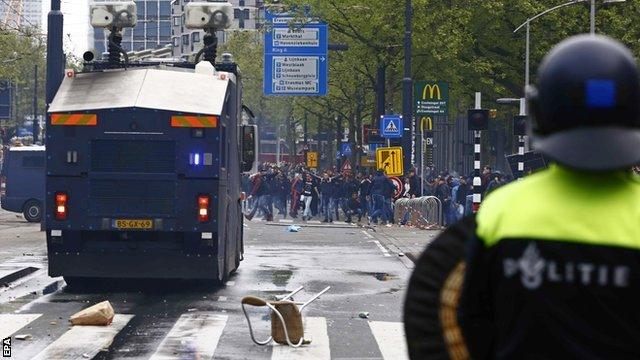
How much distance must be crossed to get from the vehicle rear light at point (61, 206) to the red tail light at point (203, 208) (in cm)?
156

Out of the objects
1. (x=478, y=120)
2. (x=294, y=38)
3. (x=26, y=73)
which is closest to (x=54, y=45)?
(x=478, y=120)

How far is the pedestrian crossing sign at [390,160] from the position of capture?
41094 mm

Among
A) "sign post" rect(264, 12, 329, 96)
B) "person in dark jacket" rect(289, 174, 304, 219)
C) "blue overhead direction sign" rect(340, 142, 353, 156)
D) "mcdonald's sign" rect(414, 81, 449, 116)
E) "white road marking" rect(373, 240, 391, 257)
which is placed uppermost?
"sign post" rect(264, 12, 329, 96)

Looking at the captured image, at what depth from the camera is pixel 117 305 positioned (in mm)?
15703

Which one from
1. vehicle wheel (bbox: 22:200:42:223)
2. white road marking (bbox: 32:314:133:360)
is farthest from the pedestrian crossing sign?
white road marking (bbox: 32:314:133:360)

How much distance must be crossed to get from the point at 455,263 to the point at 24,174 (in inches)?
1589

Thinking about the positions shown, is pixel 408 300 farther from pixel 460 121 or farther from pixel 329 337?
pixel 460 121

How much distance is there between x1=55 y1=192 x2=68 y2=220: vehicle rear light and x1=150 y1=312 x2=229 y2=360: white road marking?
2.60 meters

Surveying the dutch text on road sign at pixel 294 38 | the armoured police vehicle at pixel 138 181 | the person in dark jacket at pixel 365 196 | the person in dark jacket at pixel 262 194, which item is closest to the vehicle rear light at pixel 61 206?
the armoured police vehicle at pixel 138 181

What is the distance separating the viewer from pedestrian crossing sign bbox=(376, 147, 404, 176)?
41.1 metres

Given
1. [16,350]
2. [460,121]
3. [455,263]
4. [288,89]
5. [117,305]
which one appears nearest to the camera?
[455,263]

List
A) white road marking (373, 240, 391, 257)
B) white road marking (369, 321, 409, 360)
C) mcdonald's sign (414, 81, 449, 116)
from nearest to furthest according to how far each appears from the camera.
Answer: white road marking (369, 321, 409, 360)
white road marking (373, 240, 391, 257)
mcdonald's sign (414, 81, 449, 116)

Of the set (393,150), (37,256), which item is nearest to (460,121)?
(393,150)

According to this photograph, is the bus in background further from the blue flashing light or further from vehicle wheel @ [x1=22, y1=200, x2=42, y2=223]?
the blue flashing light
